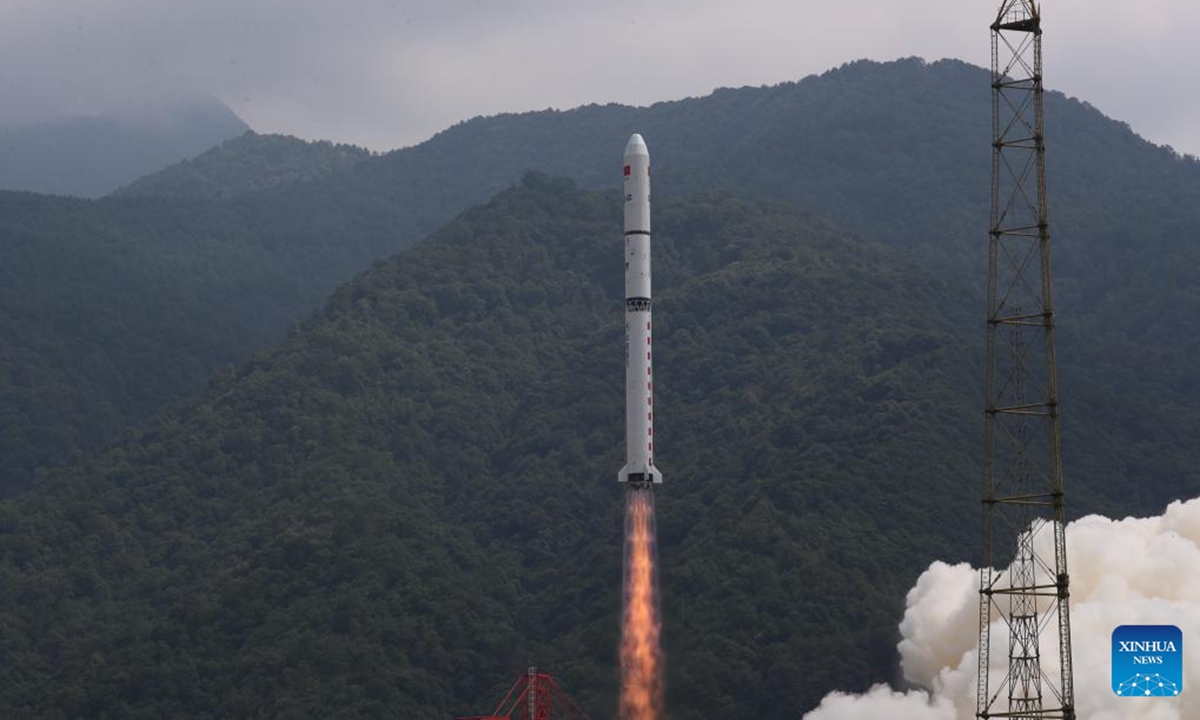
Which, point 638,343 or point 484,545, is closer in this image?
point 638,343

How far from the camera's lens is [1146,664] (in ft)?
333

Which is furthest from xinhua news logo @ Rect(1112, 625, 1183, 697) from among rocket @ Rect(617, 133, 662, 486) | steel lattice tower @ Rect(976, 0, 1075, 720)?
rocket @ Rect(617, 133, 662, 486)

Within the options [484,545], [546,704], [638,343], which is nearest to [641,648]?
[546,704]

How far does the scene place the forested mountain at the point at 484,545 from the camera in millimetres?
151250

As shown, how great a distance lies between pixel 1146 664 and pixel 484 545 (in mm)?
88939

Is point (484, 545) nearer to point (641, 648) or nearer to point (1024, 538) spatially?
point (641, 648)

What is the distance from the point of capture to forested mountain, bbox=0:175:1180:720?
151 meters

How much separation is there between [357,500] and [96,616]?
2066 cm

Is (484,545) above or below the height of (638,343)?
below

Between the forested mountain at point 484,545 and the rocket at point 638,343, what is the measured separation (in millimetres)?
28704

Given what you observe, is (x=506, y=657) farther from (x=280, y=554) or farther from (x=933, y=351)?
(x=933, y=351)

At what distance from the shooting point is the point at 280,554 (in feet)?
557

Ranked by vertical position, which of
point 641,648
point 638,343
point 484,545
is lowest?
point 641,648

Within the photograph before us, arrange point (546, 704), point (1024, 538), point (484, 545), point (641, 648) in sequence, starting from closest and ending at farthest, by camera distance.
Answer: point (1024, 538), point (546, 704), point (641, 648), point (484, 545)
